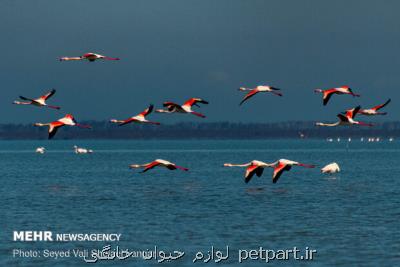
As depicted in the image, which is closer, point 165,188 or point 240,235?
point 240,235

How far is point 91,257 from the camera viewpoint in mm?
42438

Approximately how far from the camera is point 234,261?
135ft

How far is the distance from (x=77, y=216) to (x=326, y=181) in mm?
44581

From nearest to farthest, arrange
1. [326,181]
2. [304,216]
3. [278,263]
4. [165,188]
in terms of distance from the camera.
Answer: [278,263] < [304,216] < [165,188] < [326,181]

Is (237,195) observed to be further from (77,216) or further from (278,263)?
(278,263)

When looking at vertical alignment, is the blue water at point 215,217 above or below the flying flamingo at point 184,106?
below

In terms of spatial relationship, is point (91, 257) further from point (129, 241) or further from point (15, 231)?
point (15, 231)

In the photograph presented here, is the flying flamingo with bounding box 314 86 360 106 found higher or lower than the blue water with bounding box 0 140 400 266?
higher

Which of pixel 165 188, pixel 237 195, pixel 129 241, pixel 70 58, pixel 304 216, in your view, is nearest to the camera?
pixel 129 241

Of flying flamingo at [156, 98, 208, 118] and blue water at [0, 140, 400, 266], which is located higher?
flying flamingo at [156, 98, 208, 118]

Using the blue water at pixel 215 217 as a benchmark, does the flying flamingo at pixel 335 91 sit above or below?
above

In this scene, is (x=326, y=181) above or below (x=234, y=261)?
above

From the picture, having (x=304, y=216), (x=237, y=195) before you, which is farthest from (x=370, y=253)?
(x=237, y=195)

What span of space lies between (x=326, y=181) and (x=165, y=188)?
19743 mm
